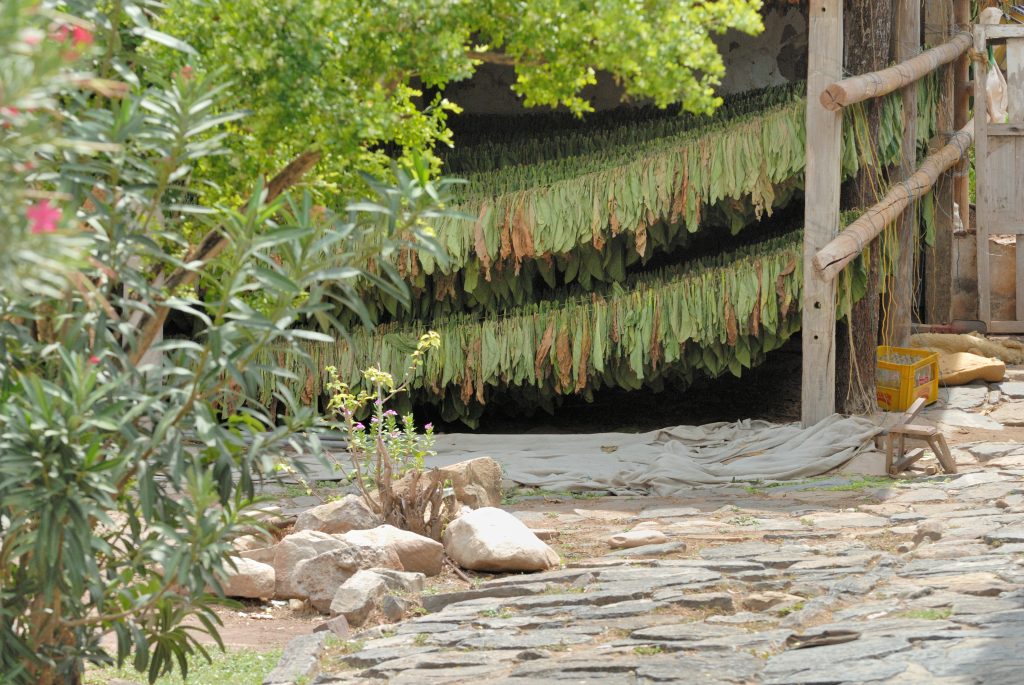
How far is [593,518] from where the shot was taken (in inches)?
322

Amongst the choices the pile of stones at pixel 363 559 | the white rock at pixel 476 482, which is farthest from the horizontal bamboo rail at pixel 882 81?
the pile of stones at pixel 363 559

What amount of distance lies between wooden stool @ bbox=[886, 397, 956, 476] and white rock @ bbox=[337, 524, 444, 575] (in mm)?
3588

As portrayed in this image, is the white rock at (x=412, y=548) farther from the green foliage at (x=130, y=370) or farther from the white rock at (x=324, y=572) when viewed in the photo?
the green foliage at (x=130, y=370)

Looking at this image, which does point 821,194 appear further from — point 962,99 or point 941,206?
point 962,99

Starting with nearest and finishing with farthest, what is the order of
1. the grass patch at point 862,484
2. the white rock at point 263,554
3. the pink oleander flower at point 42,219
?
the pink oleander flower at point 42,219 < the white rock at point 263,554 < the grass patch at point 862,484

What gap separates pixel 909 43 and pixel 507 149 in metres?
3.50

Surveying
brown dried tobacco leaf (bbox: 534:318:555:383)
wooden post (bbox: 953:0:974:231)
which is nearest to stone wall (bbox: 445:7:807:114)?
wooden post (bbox: 953:0:974:231)

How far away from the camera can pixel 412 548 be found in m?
6.65

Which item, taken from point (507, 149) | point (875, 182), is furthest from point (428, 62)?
point (507, 149)

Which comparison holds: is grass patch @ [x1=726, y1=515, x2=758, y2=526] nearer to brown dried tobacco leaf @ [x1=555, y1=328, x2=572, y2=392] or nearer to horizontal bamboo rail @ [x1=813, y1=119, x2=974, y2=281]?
horizontal bamboo rail @ [x1=813, y1=119, x2=974, y2=281]

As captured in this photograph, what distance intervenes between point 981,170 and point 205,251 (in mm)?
10703

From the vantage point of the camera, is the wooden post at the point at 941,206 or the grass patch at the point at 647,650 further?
the wooden post at the point at 941,206

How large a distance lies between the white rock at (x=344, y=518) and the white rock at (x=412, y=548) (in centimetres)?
34

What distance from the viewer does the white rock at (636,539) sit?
7121mm
